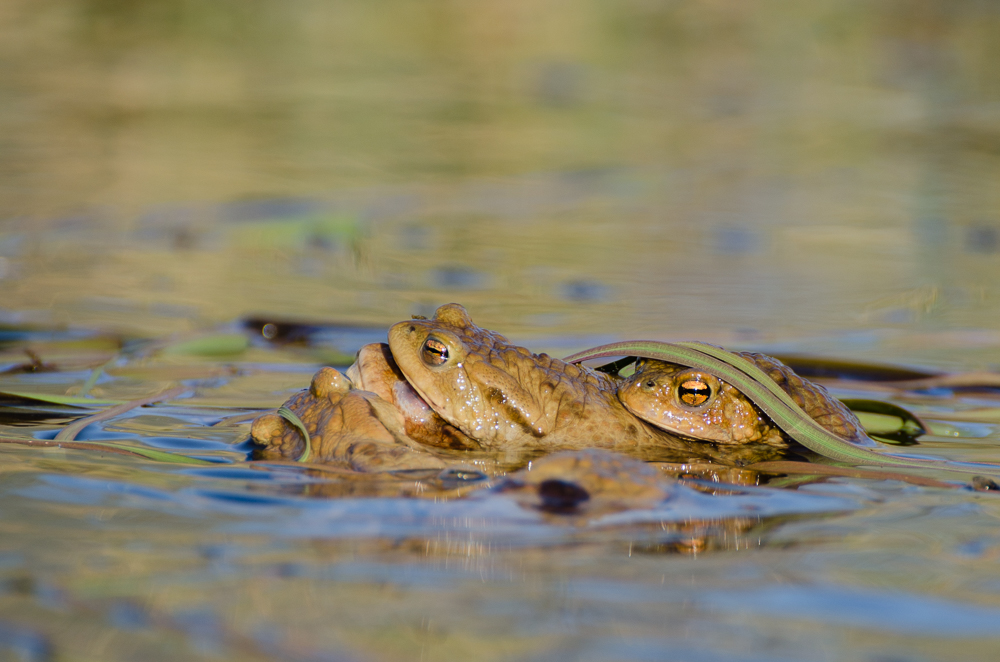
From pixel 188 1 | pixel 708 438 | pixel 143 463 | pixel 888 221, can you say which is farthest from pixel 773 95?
pixel 143 463

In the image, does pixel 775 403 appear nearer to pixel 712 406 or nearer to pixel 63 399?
pixel 712 406

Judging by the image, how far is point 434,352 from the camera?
3070 mm

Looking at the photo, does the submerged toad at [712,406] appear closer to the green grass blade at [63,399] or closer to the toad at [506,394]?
the toad at [506,394]

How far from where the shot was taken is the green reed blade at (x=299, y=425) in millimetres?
2877

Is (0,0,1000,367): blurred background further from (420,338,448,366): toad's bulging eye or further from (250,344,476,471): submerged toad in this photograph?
(420,338,448,366): toad's bulging eye

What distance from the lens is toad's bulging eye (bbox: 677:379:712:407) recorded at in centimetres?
328

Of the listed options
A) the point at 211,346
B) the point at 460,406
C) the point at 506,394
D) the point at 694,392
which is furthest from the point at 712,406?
the point at 211,346

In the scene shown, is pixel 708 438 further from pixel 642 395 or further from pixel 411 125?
pixel 411 125

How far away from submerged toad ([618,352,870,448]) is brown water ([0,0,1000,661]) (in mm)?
361

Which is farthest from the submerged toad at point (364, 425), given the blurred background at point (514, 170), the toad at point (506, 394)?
the blurred background at point (514, 170)

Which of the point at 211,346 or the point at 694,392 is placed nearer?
the point at 694,392

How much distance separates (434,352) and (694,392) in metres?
0.81

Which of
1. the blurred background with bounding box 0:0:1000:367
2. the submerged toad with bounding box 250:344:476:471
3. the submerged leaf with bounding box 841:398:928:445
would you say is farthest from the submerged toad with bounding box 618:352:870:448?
the blurred background with bounding box 0:0:1000:367

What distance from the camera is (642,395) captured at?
3.30 m
